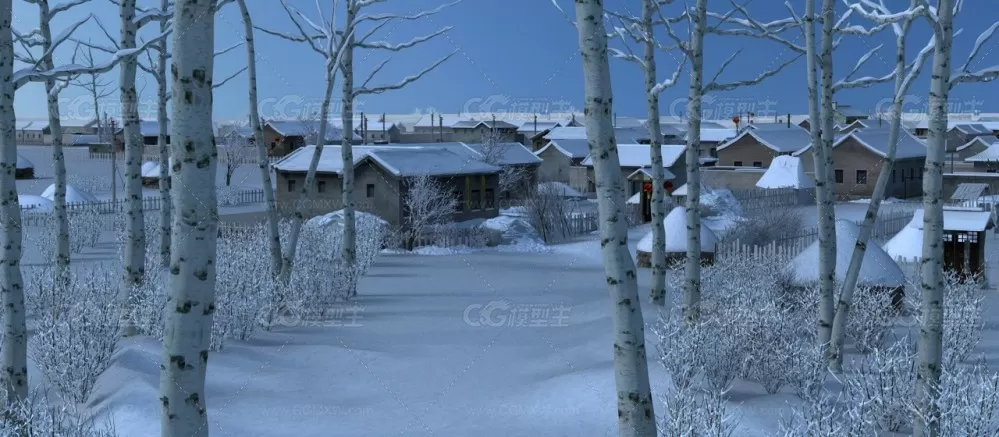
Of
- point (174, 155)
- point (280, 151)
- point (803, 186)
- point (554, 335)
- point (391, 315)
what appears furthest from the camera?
point (280, 151)

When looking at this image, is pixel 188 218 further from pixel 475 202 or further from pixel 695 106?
pixel 475 202

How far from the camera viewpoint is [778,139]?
52.0 metres

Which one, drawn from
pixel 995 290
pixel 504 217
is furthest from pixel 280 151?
pixel 995 290

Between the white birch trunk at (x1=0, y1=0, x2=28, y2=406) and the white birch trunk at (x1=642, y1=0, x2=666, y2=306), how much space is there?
8.47 meters

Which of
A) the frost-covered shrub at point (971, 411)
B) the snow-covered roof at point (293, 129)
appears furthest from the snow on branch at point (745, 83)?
the snow-covered roof at point (293, 129)

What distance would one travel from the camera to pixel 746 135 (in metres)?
52.4

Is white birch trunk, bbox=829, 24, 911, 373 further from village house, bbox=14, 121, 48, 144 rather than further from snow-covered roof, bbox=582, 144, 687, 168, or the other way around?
Answer: village house, bbox=14, 121, 48, 144

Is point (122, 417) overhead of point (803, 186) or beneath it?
beneath

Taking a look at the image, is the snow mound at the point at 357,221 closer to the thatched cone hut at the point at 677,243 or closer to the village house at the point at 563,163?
the thatched cone hut at the point at 677,243

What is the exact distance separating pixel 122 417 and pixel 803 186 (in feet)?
128

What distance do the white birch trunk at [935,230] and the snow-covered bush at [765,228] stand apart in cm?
1615

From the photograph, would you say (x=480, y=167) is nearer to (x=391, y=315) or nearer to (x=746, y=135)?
(x=391, y=315)

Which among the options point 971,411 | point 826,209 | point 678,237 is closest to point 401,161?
point 678,237

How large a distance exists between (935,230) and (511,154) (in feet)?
125
